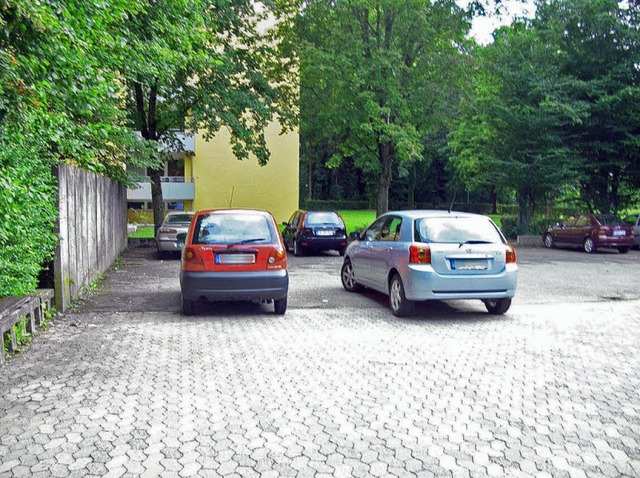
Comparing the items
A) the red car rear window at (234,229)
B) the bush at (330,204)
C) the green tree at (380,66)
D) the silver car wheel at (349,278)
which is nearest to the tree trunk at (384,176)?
the green tree at (380,66)

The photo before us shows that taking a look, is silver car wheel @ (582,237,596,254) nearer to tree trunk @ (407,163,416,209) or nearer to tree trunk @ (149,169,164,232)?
tree trunk @ (149,169,164,232)

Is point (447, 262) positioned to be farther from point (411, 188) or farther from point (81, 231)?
point (411, 188)

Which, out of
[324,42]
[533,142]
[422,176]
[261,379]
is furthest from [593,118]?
[422,176]

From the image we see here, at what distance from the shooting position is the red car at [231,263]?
28.4 feet

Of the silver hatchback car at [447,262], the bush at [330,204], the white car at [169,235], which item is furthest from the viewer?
the bush at [330,204]

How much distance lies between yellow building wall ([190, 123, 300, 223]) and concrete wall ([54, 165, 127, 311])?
1804 centimetres

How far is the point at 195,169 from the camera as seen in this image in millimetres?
34250

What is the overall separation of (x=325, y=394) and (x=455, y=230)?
4448mm

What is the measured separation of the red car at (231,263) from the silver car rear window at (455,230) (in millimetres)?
2081

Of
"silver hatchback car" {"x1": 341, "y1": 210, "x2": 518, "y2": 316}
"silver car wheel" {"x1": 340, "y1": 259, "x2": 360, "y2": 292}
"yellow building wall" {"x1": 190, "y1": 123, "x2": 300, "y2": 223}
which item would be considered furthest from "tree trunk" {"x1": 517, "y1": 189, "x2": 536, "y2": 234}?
"silver hatchback car" {"x1": 341, "y1": 210, "x2": 518, "y2": 316}

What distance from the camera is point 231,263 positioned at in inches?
343

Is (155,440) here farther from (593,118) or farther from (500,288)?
(593,118)

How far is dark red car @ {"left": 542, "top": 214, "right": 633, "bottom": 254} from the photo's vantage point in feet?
70.6

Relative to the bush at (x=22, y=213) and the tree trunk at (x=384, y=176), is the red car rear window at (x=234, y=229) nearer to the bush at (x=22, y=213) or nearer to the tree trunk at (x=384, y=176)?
the bush at (x=22, y=213)
